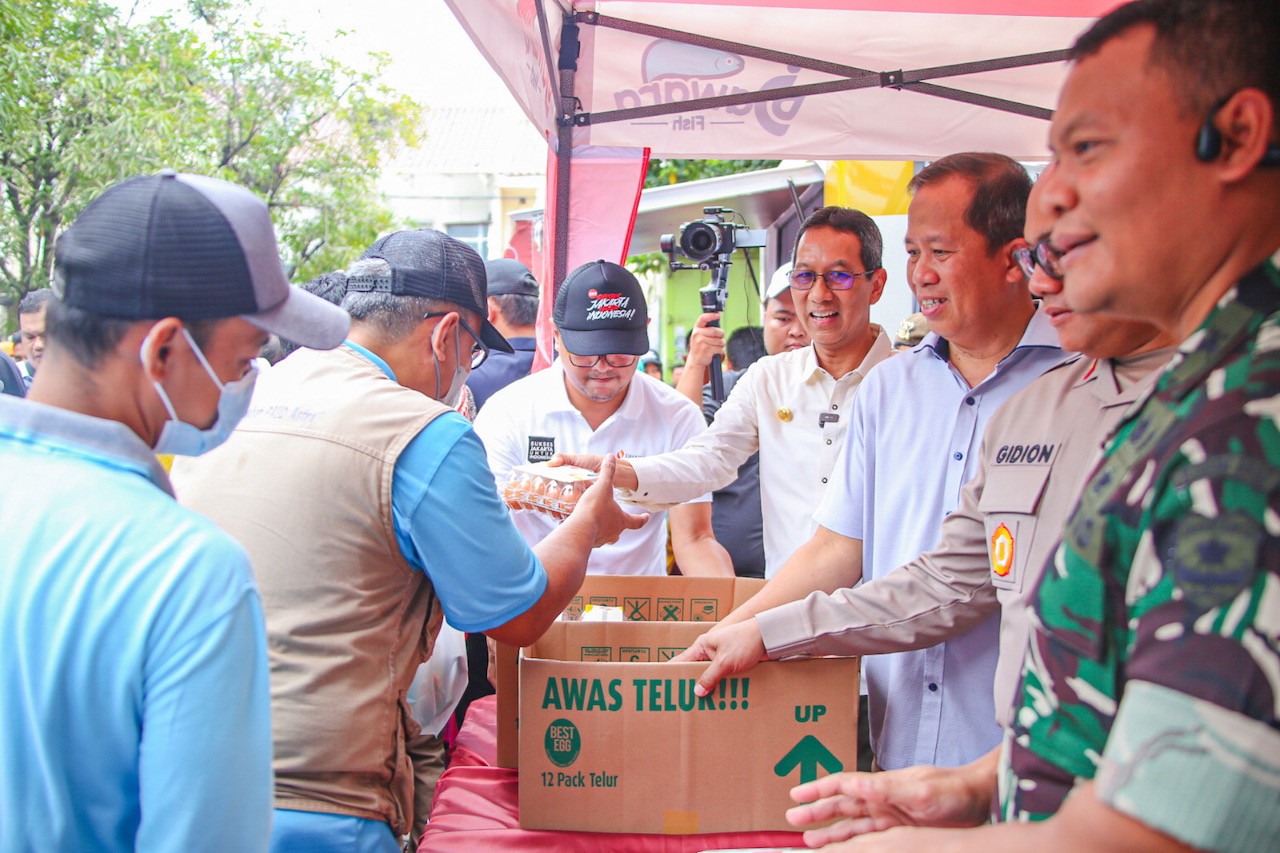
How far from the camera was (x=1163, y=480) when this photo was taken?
2.20 ft

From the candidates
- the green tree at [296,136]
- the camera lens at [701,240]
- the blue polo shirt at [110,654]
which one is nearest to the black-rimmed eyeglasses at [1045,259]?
the blue polo shirt at [110,654]

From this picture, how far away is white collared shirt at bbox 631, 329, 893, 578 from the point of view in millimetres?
2730

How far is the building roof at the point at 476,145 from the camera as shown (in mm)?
27656

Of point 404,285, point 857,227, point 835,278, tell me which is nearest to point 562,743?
point 404,285

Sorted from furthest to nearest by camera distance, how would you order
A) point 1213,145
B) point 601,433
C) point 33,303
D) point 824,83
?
point 33,303
point 824,83
point 601,433
point 1213,145

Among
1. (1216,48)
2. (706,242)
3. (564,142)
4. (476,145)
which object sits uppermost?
(476,145)

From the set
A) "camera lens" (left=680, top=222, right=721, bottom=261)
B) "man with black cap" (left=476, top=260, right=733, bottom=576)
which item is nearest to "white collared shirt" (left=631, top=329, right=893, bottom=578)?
"man with black cap" (left=476, top=260, right=733, bottom=576)

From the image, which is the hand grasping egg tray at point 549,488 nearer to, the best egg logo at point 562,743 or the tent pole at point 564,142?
the best egg logo at point 562,743

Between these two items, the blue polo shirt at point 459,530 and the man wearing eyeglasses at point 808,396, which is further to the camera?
the man wearing eyeglasses at point 808,396

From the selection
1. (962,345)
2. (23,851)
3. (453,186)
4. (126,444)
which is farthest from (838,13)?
(453,186)

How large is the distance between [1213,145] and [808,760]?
47.4 inches

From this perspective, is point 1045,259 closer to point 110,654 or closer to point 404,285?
point 404,285

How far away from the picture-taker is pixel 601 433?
3.00 metres

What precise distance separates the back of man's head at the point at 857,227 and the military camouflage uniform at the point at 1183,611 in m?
2.03
